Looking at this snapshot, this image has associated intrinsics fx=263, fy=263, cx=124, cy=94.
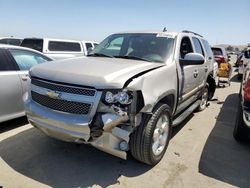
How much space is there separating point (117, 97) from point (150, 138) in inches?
31.4

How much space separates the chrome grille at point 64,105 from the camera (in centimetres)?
312

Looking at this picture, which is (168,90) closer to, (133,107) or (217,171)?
(133,107)

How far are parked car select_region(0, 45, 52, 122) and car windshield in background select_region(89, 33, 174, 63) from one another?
1.39 m

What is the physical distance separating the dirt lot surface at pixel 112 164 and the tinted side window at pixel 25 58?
120 cm

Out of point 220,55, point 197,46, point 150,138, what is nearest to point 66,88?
point 150,138

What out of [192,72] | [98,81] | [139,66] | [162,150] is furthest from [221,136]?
[98,81]

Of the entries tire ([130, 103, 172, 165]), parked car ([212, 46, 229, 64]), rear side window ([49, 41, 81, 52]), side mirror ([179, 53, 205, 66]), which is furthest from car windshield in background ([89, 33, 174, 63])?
parked car ([212, 46, 229, 64])

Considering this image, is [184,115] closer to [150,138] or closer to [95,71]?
[150,138]

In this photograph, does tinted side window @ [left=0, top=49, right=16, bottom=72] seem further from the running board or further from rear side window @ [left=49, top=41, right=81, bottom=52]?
rear side window @ [left=49, top=41, right=81, bottom=52]

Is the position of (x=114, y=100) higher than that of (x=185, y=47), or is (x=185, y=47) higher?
(x=185, y=47)

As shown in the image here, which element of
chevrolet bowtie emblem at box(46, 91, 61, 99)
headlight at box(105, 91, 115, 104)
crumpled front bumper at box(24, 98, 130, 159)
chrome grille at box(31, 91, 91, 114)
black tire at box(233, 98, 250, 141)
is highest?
headlight at box(105, 91, 115, 104)

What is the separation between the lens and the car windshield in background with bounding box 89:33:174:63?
4.32m

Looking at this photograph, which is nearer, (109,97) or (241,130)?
(109,97)

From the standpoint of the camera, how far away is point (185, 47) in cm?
504
